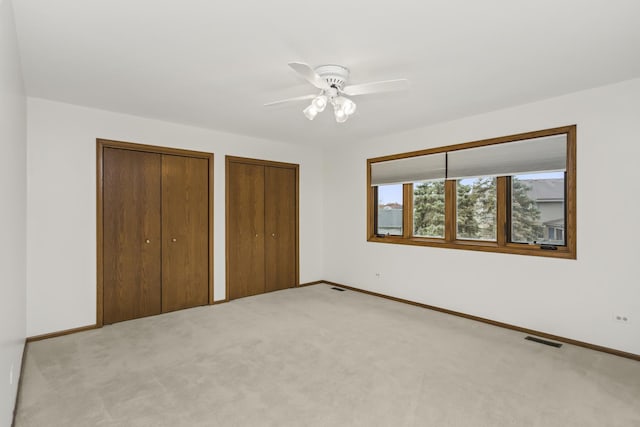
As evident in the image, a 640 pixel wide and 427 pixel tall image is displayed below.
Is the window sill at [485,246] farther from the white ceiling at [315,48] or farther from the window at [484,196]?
the white ceiling at [315,48]

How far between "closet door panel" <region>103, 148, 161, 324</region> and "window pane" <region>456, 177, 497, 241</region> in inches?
154

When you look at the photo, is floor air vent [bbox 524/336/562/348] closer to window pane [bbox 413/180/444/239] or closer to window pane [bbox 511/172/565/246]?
window pane [bbox 511/172/565/246]

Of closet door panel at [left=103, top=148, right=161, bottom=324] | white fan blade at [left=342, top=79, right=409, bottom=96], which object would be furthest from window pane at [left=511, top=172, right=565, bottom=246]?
closet door panel at [left=103, top=148, right=161, bottom=324]

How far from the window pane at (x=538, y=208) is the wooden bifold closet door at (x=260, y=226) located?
3.33m

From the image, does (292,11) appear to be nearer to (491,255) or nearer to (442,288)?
(491,255)

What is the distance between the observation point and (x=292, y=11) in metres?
1.98

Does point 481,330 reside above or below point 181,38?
below

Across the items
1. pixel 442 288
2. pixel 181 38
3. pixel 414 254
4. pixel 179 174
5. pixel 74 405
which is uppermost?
pixel 181 38

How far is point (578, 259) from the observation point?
334 centimetres

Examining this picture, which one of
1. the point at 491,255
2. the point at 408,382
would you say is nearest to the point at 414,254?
the point at 491,255

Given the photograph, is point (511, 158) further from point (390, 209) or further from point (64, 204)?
point (64, 204)

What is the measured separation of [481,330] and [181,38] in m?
3.92

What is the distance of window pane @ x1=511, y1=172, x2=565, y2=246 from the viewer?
3.62 meters

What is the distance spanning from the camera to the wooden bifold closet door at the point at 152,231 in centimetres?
401
